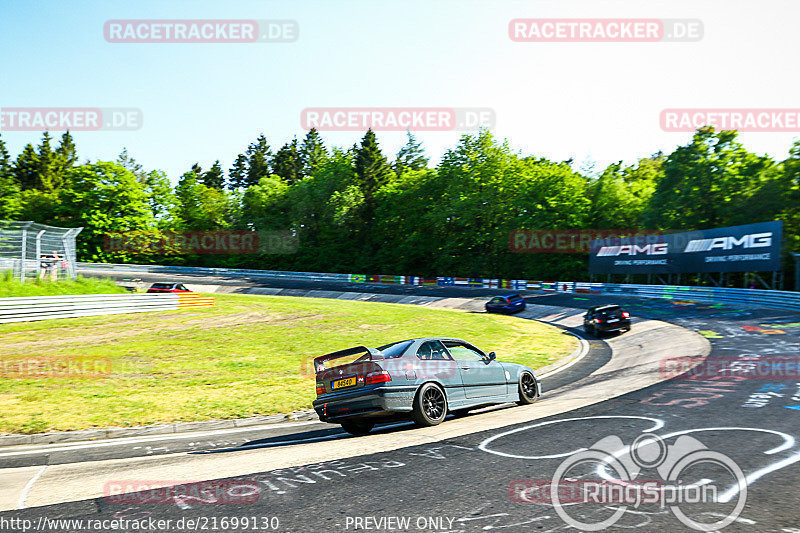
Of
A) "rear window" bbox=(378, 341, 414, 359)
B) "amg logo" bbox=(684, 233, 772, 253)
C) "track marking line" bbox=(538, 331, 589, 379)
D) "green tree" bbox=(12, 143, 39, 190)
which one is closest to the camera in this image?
"rear window" bbox=(378, 341, 414, 359)

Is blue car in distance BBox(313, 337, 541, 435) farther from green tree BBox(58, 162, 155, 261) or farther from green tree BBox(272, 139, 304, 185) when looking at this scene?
green tree BBox(272, 139, 304, 185)

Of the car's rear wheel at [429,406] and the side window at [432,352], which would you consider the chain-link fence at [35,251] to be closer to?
the side window at [432,352]

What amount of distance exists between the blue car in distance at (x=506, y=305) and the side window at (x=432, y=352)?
1055 inches

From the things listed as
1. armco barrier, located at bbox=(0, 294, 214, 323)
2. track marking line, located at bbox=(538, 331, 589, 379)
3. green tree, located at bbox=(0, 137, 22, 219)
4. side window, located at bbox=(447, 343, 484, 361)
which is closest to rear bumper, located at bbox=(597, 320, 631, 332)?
track marking line, located at bbox=(538, 331, 589, 379)

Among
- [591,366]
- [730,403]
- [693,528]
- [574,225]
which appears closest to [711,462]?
[693,528]

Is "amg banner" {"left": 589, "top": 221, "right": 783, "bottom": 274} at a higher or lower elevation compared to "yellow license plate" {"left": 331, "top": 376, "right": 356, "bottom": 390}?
higher

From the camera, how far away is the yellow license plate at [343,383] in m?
9.16

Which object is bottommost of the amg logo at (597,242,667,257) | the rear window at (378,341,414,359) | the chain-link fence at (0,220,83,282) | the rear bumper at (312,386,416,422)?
the rear bumper at (312,386,416,422)

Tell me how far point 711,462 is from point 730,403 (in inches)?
173

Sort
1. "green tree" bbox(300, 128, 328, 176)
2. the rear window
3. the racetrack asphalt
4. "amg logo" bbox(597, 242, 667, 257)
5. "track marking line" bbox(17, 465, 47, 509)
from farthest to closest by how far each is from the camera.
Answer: "green tree" bbox(300, 128, 328, 176), "amg logo" bbox(597, 242, 667, 257), the rear window, "track marking line" bbox(17, 465, 47, 509), the racetrack asphalt

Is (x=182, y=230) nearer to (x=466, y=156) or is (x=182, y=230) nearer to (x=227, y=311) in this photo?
(x=466, y=156)

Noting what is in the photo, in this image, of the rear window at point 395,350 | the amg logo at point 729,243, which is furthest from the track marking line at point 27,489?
the amg logo at point 729,243

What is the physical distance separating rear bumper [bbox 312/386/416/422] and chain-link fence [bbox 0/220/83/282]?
18176 millimetres

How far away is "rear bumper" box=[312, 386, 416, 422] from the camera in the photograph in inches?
344
